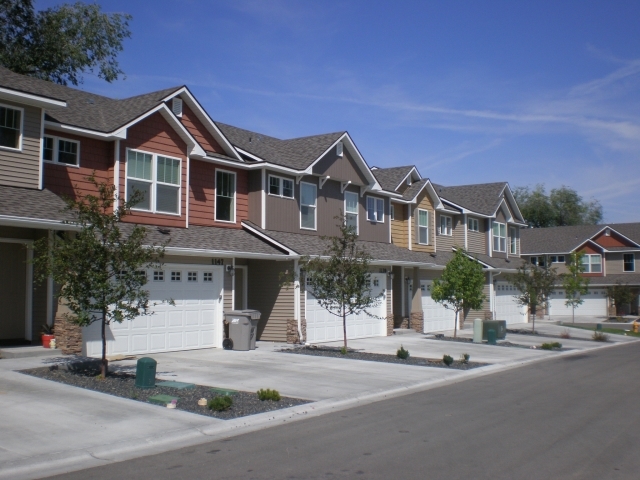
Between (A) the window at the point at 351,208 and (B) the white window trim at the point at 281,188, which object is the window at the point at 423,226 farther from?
(B) the white window trim at the point at 281,188

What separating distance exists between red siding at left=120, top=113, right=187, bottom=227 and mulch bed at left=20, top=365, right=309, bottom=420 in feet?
19.9

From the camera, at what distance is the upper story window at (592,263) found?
5738cm

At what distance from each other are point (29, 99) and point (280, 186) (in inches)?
396

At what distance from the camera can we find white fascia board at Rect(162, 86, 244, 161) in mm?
21609

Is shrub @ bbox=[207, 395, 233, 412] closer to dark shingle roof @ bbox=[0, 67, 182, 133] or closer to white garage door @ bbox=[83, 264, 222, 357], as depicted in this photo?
white garage door @ bbox=[83, 264, 222, 357]

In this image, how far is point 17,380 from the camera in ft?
43.8

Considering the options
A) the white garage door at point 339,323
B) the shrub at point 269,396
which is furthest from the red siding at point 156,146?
the shrub at point 269,396

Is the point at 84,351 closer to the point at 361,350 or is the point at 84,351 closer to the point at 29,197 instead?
the point at 29,197

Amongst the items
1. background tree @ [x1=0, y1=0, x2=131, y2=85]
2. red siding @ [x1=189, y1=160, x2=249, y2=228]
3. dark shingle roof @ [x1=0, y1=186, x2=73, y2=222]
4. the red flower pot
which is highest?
background tree @ [x1=0, y1=0, x2=131, y2=85]

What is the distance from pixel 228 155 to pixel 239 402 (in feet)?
42.1

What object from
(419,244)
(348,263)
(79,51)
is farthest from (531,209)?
(348,263)

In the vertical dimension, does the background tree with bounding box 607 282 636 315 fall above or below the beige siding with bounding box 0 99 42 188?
below

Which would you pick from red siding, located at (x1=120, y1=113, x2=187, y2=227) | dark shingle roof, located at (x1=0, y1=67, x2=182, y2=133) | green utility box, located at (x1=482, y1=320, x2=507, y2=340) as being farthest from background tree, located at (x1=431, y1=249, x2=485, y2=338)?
dark shingle roof, located at (x1=0, y1=67, x2=182, y2=133)

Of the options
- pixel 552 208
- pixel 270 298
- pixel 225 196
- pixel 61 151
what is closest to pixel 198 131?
pixel 225 196
